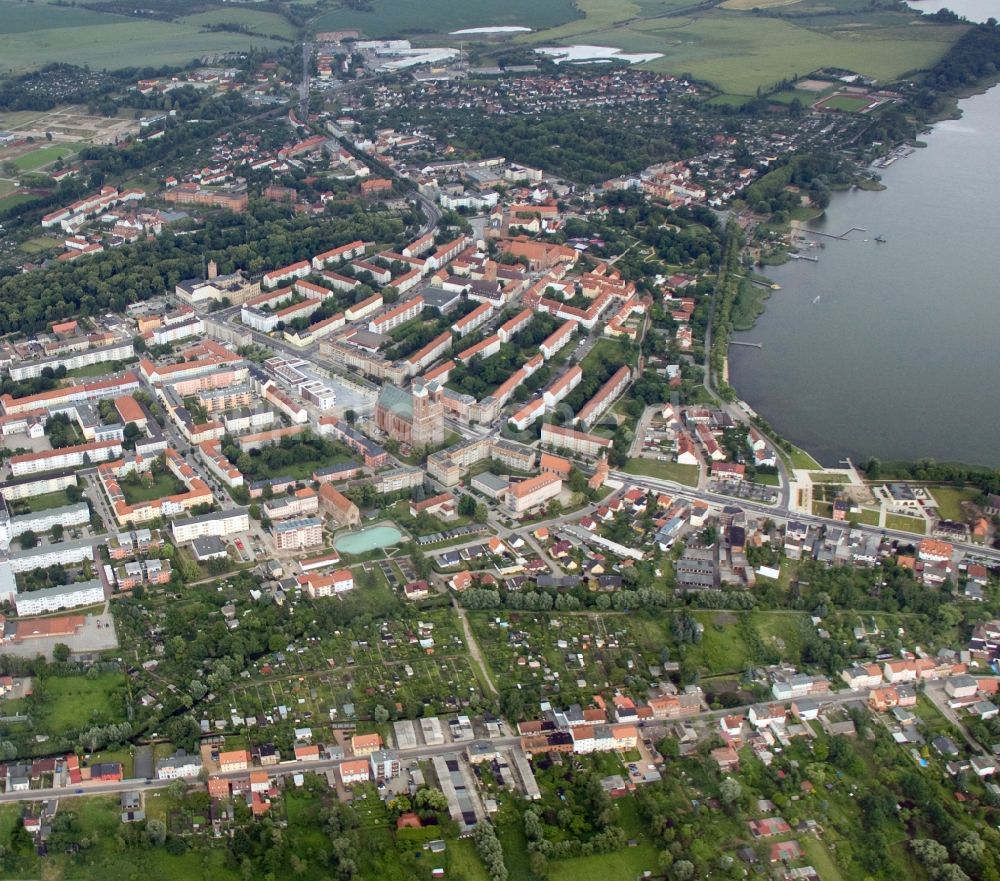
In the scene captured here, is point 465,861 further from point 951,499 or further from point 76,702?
point 951,499

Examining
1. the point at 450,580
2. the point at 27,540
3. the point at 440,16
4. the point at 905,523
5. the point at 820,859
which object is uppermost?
the point at 440,16

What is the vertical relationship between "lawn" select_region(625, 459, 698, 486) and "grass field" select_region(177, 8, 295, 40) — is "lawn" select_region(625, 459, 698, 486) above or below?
below

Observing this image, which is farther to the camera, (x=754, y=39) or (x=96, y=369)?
(x=754, y=39)

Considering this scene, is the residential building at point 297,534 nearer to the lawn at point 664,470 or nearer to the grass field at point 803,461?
the lawn at point 664,470

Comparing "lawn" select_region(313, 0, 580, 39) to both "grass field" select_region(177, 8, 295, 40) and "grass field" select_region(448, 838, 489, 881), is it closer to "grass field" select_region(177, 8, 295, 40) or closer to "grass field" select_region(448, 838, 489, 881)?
"grass field" select_region(177, 8, 295, 40)

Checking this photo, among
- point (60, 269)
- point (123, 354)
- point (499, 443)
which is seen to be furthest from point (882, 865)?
point (60, 269)

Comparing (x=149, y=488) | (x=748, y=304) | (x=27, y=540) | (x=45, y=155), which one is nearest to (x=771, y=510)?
(x=748, y=304)

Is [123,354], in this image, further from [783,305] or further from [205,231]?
[783,305]

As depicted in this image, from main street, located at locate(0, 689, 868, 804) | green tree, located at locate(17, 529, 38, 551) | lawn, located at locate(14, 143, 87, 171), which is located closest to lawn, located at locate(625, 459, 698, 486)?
main street, located at locate(0, 689, 868, 804)

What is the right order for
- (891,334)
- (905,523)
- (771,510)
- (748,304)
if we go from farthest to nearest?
1. (748,304)
2. (891,334)
3. (771,510)
4. (905,523)
